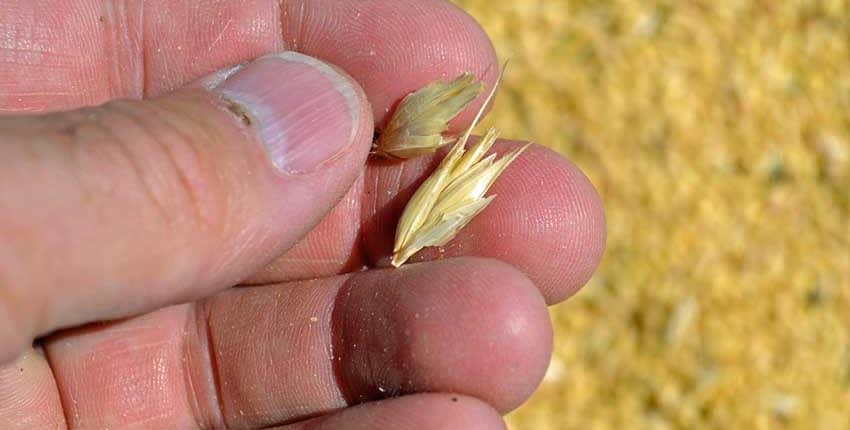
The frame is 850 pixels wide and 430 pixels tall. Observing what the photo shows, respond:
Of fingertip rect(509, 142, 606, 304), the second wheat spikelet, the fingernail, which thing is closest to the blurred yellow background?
fingertip rect(509, 142, 606, 304)

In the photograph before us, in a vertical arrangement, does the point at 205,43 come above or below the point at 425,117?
above

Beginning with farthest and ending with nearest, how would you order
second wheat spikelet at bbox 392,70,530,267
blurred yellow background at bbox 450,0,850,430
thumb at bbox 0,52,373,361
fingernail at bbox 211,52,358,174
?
blurred yellow background at bbox 450,0,850,430
second wheat spikelet at bbox 392,70,530,267
fingernail at bbox 211,52,358,174
thumb at bbox 0,52,373,361

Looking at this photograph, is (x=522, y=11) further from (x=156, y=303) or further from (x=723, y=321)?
(x=156, y=303)

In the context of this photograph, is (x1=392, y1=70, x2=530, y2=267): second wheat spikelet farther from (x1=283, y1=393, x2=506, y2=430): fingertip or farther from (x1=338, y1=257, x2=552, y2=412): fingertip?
(x1=283, y1=393, x2=506, y2=430): fingertip

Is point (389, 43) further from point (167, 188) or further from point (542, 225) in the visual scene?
point (167, 188)

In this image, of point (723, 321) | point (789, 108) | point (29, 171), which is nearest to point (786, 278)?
point (723, 321)

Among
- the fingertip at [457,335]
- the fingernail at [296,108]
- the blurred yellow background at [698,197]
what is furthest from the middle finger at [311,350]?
the blurred yellow background at [698,197]

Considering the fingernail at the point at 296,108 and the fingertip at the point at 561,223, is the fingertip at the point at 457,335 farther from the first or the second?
the fingernail at the point at 296,108

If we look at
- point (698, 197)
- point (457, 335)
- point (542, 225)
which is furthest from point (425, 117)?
point (698, 197)
